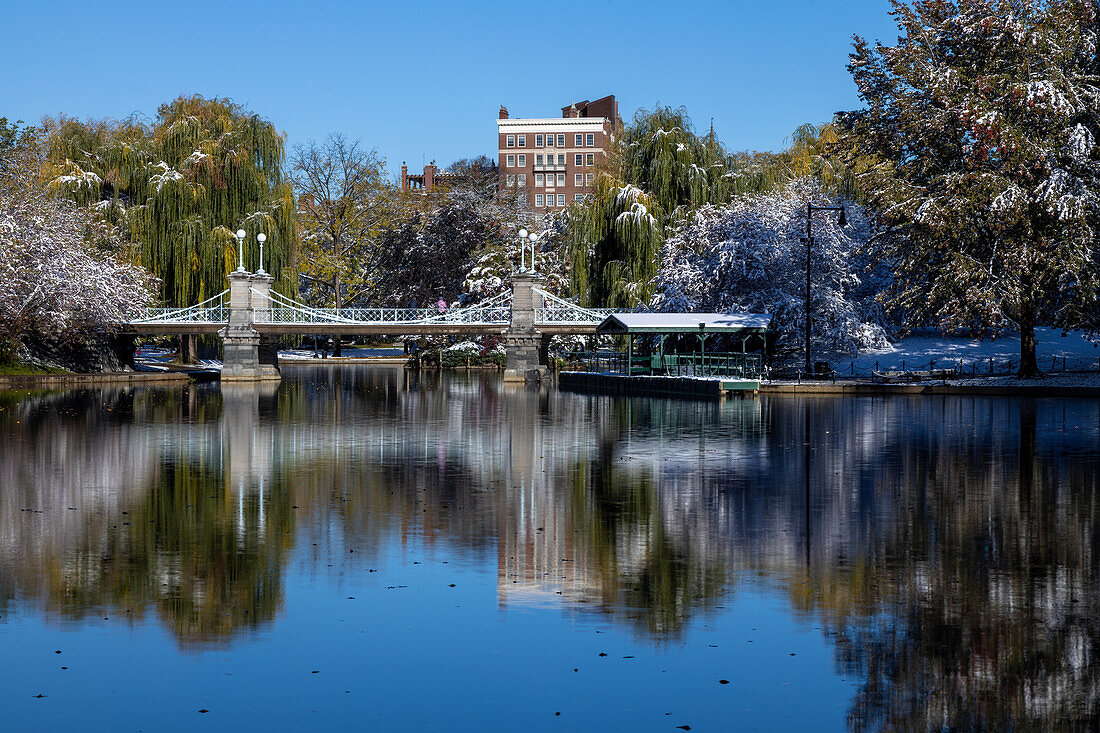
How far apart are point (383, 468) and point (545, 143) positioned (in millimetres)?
130302

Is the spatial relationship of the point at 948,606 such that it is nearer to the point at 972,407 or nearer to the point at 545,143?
the point at 972,407

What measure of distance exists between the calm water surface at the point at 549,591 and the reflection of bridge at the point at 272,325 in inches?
1525

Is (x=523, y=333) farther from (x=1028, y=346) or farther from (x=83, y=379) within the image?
(x=1028, y=346)

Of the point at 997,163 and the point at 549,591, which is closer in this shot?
the point at 549,591

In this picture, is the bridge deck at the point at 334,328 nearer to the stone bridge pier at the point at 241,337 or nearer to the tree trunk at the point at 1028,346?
the stone bridge pier at the point at 241,337

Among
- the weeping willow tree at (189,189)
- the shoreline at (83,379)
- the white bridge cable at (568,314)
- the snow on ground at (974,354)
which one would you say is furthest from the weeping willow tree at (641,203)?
the shoreline at (83,379)

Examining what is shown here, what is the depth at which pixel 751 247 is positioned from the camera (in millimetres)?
60844

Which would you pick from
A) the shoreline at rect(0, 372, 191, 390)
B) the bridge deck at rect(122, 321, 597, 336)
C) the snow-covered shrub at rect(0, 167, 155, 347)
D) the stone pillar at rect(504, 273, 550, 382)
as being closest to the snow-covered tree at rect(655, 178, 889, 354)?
the bridge deck at rect(122, 321, 597, 336)

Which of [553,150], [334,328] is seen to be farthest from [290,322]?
[553,150]

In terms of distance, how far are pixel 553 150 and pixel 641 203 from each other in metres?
81.3

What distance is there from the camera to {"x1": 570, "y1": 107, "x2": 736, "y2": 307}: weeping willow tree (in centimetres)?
6775

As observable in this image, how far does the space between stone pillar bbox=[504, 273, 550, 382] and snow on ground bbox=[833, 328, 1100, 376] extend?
14657mm

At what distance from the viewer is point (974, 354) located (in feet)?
195

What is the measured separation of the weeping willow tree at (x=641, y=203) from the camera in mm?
67750
